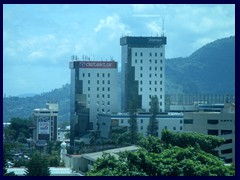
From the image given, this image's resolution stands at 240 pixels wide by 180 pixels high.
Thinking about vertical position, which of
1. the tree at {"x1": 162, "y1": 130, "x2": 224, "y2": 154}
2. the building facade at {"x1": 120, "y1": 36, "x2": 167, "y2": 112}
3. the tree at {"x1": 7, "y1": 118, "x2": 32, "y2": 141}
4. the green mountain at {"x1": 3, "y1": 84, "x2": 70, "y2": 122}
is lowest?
the tree at {"x1": 7, "y1": 118, "x2": 32, "y2": 141}

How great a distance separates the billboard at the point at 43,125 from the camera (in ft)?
49.8

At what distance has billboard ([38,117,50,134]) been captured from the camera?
15.2 meters

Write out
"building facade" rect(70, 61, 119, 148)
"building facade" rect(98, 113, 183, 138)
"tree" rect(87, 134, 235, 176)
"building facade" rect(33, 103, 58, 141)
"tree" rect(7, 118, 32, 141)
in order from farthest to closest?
"building facade" rect(33, 103, 58, 141) < "building facade" rect(70, 61, 119, 148) < "tree" rect(7, 118, 32, 141) < "building facade" rect(98, 113, 183, 138) < "tree" rect(87, 134, 235, 176)

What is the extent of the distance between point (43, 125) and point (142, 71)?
3.42 meters

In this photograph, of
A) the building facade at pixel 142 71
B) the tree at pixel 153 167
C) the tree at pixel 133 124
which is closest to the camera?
the tree at pixel 153 167

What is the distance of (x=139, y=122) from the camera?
13.8 m

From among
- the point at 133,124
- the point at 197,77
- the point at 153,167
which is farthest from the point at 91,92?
the point at 153,167

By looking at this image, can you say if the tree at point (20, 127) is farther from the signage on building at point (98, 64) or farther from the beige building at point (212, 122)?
the beige building at point (212, 122)

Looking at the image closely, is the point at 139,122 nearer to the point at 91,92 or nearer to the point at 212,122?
the point at 91,92

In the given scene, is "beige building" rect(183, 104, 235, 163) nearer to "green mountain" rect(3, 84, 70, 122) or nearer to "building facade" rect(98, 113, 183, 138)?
"building facade" rect(98, 113, 183, 138)

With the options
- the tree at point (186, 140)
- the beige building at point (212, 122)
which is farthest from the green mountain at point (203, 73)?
the tree at point (186, 140)

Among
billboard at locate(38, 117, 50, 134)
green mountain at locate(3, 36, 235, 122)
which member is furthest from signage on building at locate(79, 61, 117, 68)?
billboard at locate(38, 117, 50, 134)

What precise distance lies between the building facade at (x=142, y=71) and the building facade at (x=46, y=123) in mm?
2166
